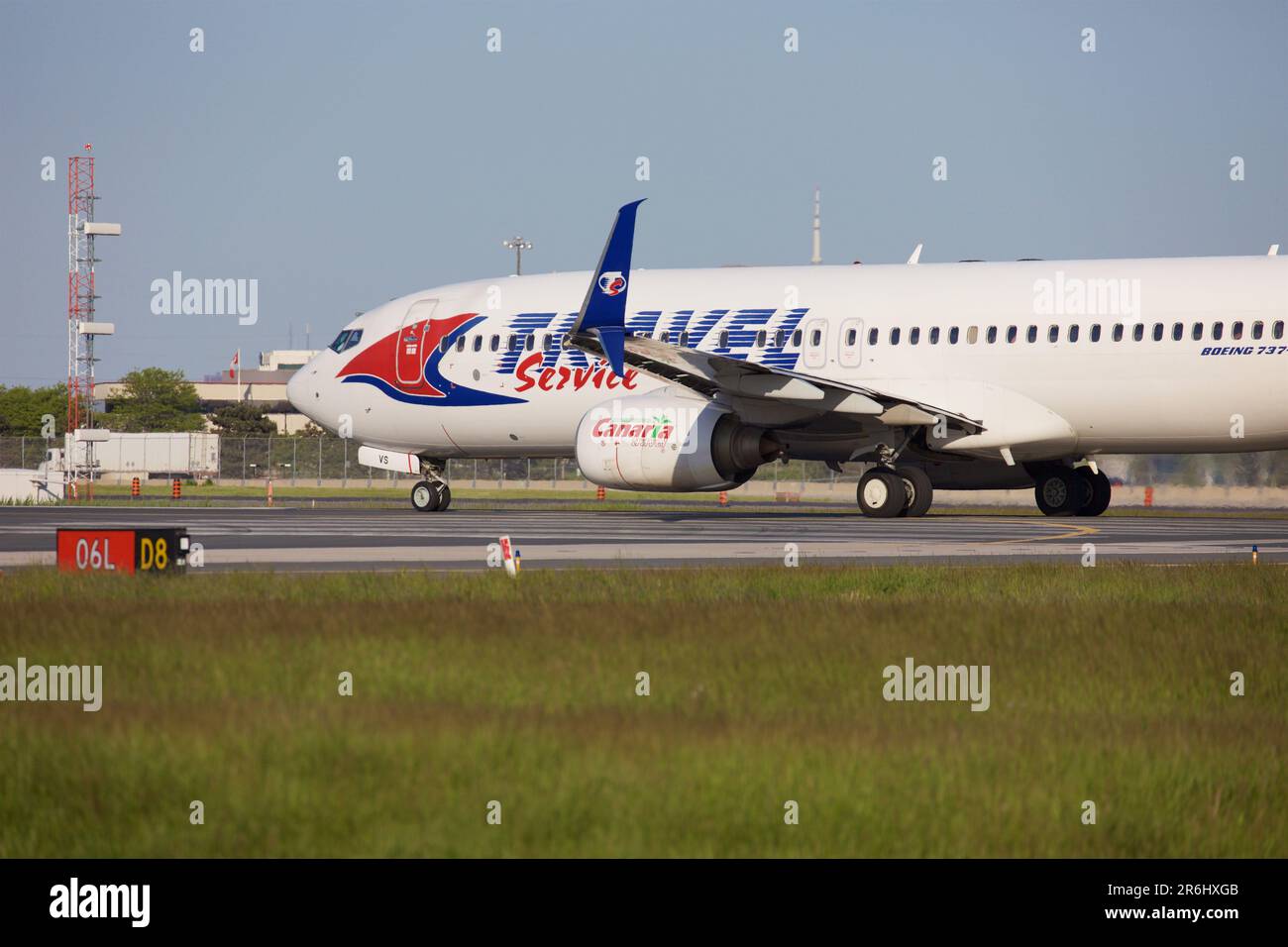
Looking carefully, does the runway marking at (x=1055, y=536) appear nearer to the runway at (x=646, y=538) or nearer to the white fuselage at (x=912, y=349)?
the runway at (x=646, y=538)

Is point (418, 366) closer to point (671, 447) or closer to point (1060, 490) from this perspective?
point (671, 447)

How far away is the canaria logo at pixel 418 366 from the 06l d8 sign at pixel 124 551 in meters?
16.0

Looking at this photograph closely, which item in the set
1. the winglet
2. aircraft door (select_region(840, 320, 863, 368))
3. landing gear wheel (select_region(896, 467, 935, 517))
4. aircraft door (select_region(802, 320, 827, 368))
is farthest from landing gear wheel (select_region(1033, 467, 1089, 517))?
the winglet

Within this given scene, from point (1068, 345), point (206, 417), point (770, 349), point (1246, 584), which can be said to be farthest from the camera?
point (206, 417)

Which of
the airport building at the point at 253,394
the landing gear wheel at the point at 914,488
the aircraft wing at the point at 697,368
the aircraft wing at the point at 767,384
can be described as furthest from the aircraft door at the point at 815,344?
the airport building at the point at 253,394

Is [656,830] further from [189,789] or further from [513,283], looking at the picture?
[513,283]

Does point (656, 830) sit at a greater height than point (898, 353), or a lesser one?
lesser

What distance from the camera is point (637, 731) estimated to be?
25.7 ft

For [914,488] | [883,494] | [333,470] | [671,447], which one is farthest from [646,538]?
[333,470]

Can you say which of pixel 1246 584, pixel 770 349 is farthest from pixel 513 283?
pixel 1246 584

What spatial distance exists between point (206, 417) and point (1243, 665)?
416 feet

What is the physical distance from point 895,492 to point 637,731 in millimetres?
21636

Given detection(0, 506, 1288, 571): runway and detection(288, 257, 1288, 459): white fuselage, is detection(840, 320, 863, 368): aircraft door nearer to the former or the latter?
detection(288, 257, 1288, 459): white fuselage
